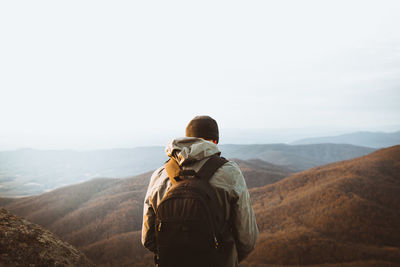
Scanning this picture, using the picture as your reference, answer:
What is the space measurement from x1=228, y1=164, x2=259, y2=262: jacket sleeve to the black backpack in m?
0.30

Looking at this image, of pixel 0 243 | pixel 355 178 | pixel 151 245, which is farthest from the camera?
pixel 355 178

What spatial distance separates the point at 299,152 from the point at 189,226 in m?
150

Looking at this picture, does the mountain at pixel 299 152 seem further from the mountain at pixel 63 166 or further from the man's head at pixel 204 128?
the man's head at pixel 204 128

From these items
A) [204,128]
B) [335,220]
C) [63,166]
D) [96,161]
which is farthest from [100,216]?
[96,161]

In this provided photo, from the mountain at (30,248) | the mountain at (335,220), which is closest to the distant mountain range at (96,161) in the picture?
the mountain at (335,220)

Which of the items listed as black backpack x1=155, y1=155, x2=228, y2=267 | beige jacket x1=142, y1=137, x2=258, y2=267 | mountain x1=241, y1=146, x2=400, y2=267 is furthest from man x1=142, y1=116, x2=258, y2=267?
mountain x1=241, y1=146, x2=400, y2=267

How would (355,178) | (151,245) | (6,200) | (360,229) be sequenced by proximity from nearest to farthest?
(151,245) < (360,229) < (355,178) < (6,200)

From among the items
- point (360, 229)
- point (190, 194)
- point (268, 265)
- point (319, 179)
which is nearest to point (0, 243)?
point (190, 194)

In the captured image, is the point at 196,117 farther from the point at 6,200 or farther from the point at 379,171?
the point at 6,200

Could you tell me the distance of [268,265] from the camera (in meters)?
7.14

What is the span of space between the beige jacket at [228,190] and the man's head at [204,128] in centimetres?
23

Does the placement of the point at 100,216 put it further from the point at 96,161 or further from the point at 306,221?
the point at 96,161

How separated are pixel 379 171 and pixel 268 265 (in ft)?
44.0

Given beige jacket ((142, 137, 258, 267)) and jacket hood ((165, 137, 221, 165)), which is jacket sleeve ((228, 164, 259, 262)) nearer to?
beige jacket ((142, 137, 258, 267))
